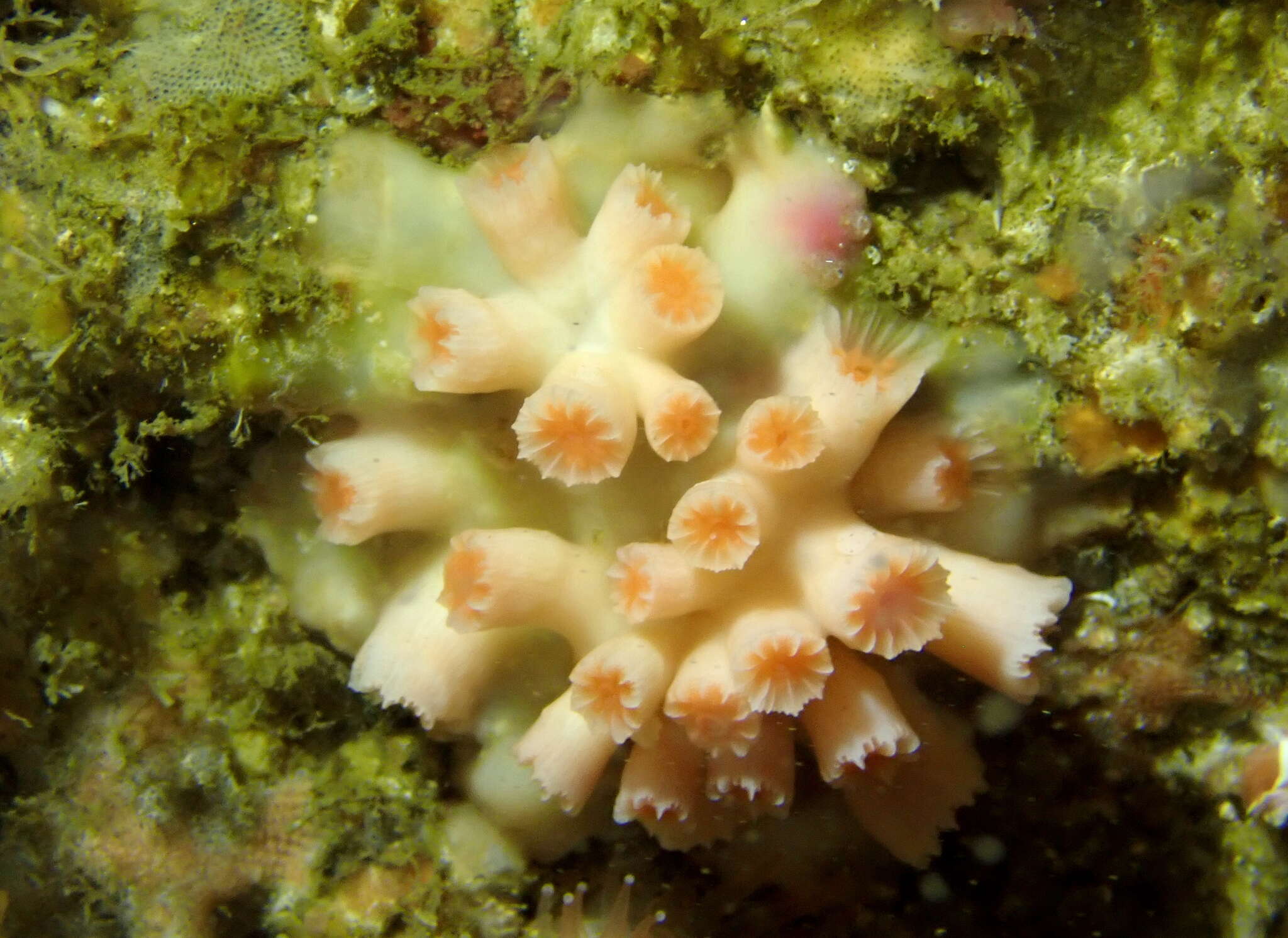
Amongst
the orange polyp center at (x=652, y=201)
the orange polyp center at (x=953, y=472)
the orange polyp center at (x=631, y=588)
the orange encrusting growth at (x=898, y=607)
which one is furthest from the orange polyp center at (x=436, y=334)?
the orange polyp center at (x=953, y=472)

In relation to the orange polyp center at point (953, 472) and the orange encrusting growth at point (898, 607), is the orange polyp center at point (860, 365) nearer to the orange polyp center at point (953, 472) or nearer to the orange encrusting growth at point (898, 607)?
the orange polyp center at point (953, 472)

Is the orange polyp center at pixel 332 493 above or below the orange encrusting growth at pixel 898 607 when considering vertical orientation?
below

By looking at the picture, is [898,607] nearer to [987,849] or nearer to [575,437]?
[575,437]

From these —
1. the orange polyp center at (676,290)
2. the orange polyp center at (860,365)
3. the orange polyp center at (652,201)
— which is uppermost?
the orange polyp center at (652,201)

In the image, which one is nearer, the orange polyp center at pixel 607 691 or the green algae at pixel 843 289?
the green algae at pixel 843 289

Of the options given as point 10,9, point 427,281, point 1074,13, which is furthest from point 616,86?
point 10,9

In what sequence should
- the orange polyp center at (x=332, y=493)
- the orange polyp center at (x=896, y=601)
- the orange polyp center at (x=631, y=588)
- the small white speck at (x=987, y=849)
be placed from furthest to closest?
the small white speck at (x=987, y=849) < the orange polyp center at (x=332, y=493) < the orange polyp center at (x=631, y=588) < the orange polyp center at (x=896, y=601)
